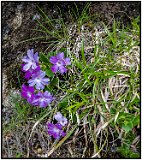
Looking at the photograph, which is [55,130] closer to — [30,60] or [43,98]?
[43,98]

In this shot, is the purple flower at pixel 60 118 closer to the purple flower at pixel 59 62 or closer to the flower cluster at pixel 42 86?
the flower cluster at pixel 42 86

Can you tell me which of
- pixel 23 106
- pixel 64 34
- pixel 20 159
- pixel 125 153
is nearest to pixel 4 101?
pixel 23 106

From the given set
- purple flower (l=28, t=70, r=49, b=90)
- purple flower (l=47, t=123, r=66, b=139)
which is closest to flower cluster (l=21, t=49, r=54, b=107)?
purple flower (l=28, t=70, r=49, b=90)

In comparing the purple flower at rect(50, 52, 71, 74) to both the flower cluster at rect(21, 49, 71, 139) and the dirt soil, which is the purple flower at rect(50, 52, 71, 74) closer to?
the flower cluster at rect(21, 49, 71, 139)

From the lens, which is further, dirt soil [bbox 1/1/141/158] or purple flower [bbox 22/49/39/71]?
dirt soil [bbox 1/1/141/158]

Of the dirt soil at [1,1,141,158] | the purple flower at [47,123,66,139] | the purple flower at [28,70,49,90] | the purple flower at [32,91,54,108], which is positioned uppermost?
the dirt soil at [1,1,141,158]

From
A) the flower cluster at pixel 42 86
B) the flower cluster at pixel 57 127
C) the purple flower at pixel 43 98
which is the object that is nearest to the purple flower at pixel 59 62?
the flower cluster at pixel 42 86

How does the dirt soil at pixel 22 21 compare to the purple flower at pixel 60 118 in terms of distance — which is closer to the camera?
the purple flower at pixel 60 118

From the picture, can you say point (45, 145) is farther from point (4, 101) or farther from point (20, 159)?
point (4, 101)

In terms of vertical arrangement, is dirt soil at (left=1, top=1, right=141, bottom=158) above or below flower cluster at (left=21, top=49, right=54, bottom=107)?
above
